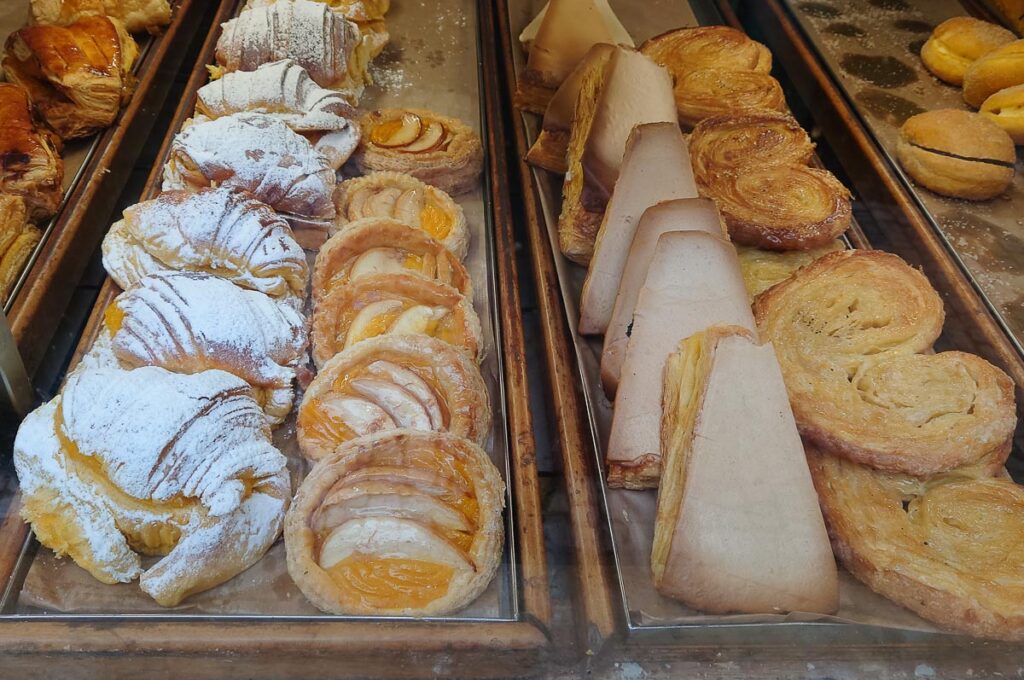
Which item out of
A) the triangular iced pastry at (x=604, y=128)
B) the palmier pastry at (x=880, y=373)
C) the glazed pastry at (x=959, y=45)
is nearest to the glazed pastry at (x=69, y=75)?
the triangular iced pastry at (x=604, y=128)

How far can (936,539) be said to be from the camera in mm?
1506

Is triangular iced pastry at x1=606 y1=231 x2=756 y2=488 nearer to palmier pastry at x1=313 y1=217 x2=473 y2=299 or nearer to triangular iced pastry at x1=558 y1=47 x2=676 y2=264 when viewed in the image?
triangular iced pastry at x1=558 y1=47 x2=676 y2=264

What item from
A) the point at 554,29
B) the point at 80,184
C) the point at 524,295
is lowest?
the point at 524,295

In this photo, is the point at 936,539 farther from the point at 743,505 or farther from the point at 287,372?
the point at 287,372

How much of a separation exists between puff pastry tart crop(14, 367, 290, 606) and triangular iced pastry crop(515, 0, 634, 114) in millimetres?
1628

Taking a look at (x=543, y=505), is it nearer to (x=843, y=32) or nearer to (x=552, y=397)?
(x=552, y=397)

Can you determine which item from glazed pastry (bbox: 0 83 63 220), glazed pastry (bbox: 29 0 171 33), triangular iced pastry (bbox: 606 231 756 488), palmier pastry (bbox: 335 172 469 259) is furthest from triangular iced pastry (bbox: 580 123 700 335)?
glazed pastry (bbox: 29 0 171 33)

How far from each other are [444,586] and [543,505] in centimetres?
27

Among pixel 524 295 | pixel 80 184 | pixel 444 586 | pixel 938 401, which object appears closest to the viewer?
pixel 444 586

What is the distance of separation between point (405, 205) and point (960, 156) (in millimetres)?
1668

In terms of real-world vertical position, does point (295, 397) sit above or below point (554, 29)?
below

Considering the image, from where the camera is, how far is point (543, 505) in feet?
5.21

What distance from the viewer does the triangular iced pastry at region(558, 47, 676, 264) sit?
2.04 metres

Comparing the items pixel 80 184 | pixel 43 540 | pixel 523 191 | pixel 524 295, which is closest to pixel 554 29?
pixel 523 191
